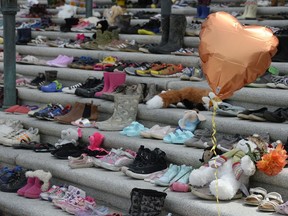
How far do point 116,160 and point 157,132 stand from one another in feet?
1.64

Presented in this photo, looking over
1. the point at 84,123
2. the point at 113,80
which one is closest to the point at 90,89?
the point at 113,80

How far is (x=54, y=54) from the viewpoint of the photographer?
8812 millimetres

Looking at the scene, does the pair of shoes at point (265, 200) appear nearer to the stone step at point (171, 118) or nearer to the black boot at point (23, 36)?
the stone step at point (171, 118)

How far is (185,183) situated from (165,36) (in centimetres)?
314

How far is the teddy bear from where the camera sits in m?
4.52

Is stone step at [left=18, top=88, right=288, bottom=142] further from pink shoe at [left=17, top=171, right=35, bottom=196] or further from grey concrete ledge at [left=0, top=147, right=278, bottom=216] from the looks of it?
pink shoe at [left=17, top=171, right=35, bottom=196]

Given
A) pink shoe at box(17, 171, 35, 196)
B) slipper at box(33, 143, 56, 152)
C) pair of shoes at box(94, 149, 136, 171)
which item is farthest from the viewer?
slipper at box(33, 143, 56, 152)

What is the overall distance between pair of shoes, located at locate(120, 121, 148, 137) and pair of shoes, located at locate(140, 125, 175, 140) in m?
0.08

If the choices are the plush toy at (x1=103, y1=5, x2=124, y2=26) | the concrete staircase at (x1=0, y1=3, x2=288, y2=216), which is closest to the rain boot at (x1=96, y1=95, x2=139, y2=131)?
the concrete staircase at (x1=0, y1=3, x2=288, y2=216)

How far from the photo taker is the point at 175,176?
197 inches

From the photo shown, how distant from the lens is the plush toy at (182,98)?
20.0 ft

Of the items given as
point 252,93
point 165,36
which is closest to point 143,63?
point 165,36

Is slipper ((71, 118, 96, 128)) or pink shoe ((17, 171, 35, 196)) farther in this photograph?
slipper ((71, 118, 96, 128))

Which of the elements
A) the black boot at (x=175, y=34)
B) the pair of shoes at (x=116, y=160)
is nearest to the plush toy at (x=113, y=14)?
the black boot at (x=175, y=34)
